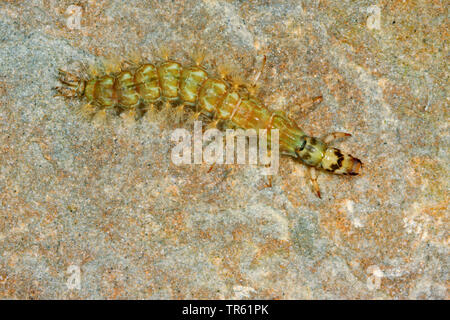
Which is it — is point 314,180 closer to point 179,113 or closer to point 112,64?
point 179,113

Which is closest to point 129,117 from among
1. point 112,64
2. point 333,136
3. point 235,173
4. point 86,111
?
point 86,111

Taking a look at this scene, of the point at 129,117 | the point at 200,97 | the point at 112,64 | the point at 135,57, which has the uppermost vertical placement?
the point at 135,57

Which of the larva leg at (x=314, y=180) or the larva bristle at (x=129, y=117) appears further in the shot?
the larva bristle at (x=129, y=117)

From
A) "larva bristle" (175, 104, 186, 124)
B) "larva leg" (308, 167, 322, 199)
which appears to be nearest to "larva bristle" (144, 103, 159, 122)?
"larva bristle" (175, 104, 186, 124)

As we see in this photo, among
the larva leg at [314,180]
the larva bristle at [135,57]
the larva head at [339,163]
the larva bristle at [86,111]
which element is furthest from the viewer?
the larva bristle at [135,57]

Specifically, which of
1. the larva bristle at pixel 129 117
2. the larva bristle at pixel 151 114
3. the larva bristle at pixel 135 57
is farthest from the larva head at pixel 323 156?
the larva bristle at pixel 135 57

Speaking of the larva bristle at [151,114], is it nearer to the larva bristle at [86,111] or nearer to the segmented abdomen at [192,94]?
the segmented abdomen at [192,94]

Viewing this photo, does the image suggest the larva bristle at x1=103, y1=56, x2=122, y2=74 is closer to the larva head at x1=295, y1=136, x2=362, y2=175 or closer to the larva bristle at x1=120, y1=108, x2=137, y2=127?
the larva bristle at x1=120, y1=108, x2=137, y2=127
